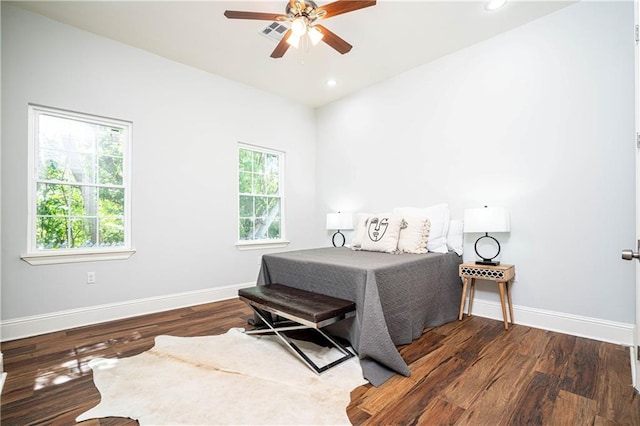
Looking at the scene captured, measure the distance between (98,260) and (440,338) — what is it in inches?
132

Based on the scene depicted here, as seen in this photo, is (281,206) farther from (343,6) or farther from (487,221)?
(343,6)

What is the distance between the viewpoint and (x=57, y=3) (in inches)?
103

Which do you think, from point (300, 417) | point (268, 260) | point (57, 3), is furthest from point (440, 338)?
point (57, 3)

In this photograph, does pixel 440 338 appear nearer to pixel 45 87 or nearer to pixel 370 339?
pixel 370 339

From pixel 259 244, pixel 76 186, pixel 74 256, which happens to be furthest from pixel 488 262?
pixel 76 186

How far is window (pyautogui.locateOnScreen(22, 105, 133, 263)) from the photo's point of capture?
2785 millimetres

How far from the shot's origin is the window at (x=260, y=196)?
4.32 meters

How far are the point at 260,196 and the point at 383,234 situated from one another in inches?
83.3

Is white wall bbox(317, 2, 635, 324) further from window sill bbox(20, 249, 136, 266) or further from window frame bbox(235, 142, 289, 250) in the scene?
window sill bbox(20, 249, 136, 266)

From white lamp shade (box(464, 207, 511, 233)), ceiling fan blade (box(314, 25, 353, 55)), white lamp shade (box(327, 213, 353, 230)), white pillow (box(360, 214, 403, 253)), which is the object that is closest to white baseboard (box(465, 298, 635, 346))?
white lamp shade (box(464, 207, 511, 233))

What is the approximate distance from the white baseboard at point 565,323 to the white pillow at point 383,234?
1107 millimetres

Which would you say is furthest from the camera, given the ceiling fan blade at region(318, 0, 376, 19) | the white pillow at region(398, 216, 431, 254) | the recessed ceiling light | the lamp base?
the white pillow at region(398, 216, 431, 254)

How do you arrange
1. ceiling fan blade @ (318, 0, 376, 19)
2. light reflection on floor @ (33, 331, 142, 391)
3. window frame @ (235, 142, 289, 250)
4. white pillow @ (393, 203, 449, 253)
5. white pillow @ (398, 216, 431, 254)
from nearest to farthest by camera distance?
light reflection on floor @ (33, 331, 142, 391)
ceiling fan blade @ (318, 0, 376, 19)
white pillow @ (398, 216, 431, 254)
white pillow @ (393, 203, 449, 253)
window frame @ (235, 142, 289, 250)

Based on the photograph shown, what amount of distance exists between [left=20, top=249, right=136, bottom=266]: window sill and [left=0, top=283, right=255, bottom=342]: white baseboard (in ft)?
1.56
